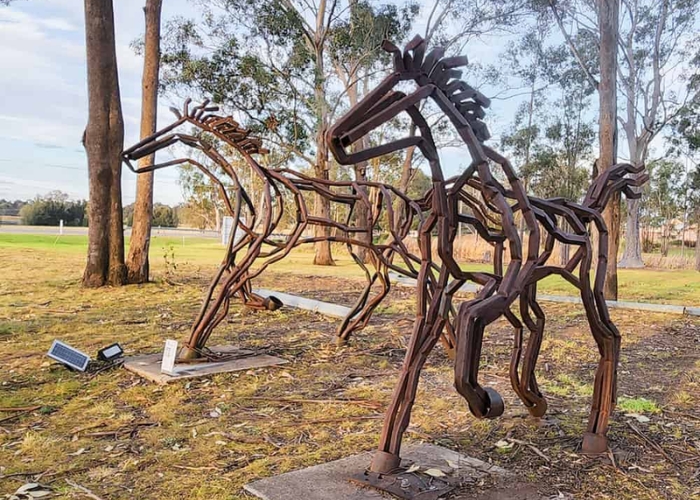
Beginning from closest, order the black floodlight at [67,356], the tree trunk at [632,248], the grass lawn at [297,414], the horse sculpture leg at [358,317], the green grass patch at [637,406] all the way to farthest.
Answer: the grass lawn at [297,414]
the green grass patch at [637,406]
the black floodlight at [67,356]
the horse sculpture leg at [358,317]
the tree trunk at [632,248]

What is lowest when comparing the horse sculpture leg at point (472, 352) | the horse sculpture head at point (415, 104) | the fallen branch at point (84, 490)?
the fallen branch at point (84, 490)

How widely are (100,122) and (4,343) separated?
15.2 feet

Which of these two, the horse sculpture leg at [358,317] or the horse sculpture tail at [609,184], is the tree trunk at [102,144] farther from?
the horse sculpture tail at [609,184]

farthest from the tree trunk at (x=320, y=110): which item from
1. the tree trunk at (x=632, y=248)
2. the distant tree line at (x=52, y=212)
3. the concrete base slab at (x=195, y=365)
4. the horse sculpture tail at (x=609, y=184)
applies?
the distant tree line at (x=52, y=212)

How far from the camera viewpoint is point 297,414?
361cm

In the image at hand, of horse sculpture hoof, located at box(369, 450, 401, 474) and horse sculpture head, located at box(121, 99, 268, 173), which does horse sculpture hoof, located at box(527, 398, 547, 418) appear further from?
horse sculpture head, located at box(121, 99, 268, 173)

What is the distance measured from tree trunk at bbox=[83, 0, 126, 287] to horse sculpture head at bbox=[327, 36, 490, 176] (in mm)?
7577

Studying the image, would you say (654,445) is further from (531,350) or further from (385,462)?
(385,462)

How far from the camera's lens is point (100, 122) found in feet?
29.5

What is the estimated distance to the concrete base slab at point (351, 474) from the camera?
2416 mm

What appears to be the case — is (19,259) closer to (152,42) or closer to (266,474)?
(152,42)

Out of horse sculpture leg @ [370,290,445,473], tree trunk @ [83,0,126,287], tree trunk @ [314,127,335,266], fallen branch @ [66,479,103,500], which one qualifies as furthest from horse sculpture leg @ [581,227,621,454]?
tree trunk @ [314,127,335,266]

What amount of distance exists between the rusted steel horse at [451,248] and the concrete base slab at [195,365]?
2114 millimetres

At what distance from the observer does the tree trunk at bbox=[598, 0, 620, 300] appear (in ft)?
29.2
